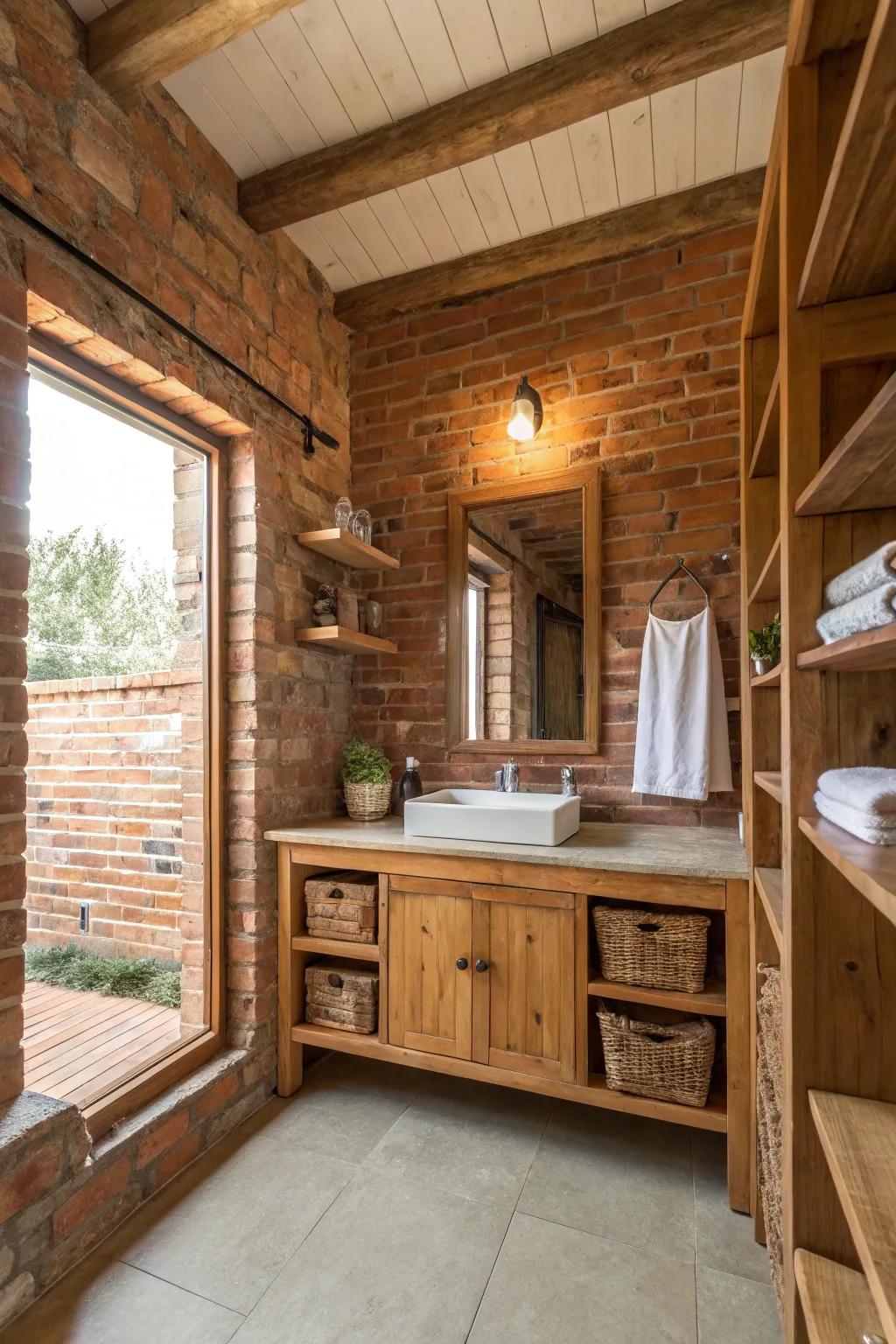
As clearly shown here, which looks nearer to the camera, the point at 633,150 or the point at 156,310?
the point at 156,310

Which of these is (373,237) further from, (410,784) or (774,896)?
(774,896)

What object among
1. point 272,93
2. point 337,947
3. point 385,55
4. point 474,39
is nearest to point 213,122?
point 272,93

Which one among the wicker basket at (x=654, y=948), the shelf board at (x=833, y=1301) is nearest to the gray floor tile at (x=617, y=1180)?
the wicker basket at (x=654, y=948)

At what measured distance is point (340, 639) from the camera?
243 centimetres

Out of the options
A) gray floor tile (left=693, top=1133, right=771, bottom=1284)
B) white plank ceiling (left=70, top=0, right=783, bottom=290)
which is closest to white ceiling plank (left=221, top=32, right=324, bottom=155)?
white plank ceiling (left=70, top=0, right=783, bottom=290)

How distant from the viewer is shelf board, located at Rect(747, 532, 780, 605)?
138 centimetres

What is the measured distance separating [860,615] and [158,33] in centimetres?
207

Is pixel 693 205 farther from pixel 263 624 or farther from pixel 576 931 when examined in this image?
pixel 576 931

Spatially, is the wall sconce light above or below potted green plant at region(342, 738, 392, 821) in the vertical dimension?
above

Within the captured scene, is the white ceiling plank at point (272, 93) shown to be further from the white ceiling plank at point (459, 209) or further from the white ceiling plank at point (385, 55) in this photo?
the white ceiling plank at point (459, 209)

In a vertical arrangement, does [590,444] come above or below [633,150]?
below

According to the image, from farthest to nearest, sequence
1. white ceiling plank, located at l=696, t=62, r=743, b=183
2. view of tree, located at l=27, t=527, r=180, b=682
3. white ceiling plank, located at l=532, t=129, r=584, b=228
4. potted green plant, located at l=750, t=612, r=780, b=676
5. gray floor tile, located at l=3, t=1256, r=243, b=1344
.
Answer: white ceiling plank, located at l=532, t=129, r=584, b=228 < white ceiling plank, located at l=696, t=62, r=743, b=183 < view of tree, located at l=27, t=527, r=180, b=682 < potted green plant, located at l=750, t=612, r=780, b=676 < gray floor tile, located at l=3, t=1256, r=243, b=1344

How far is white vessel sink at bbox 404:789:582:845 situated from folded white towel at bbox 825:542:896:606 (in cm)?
112

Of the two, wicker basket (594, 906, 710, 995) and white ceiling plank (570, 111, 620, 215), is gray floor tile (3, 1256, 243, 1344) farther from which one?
white ceiling plank (570, 111, 620, 215)
